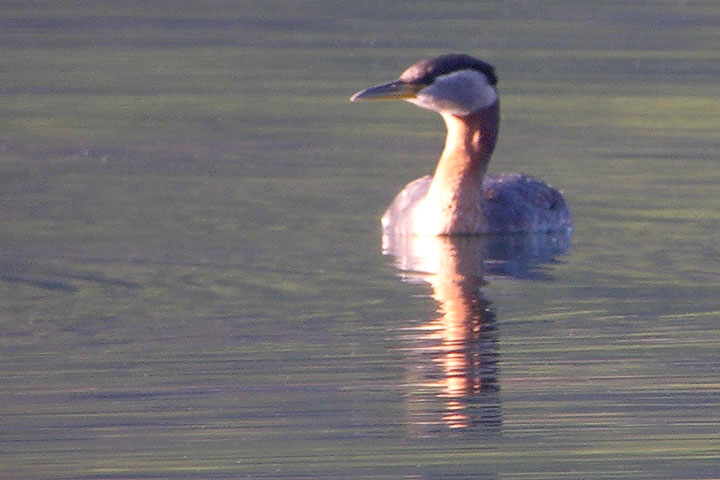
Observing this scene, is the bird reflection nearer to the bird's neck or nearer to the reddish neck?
the bird's neck

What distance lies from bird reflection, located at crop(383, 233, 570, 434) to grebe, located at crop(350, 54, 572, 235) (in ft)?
0.36

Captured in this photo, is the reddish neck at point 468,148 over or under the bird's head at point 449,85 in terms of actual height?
under

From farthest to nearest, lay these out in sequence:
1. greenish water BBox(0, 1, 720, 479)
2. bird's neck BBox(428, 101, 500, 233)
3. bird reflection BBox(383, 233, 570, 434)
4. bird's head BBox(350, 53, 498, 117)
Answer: bird's head BBox(350, 53, 498, 117)
bird's neck BBox(428, 101, 500, 233)
bird reflection BBox(383, 233, 570, 434)
greenish water BBox(0, 1, 720, 479)

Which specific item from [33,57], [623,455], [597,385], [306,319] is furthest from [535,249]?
[33,57]

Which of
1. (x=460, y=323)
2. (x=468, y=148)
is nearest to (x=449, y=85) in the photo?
(x=468, y=148)

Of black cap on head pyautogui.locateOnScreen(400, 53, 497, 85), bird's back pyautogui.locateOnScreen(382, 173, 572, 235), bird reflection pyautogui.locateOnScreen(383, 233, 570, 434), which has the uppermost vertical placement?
black cap on head pyautogui.locateOnScreen(400, 53, 497, 85)

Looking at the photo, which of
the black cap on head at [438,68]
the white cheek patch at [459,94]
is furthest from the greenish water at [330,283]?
the black cap on head at [438,68]

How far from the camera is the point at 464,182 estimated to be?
44.1ft

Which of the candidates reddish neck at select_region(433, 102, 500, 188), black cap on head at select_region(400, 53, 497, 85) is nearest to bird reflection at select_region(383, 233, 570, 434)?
reddish neck at select_region(433, 102, 500, 188)

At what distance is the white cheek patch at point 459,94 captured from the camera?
44.3ft

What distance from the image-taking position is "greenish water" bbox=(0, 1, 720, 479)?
8.08 m

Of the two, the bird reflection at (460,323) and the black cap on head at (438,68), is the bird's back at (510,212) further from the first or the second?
the black cap on head at (438,68)

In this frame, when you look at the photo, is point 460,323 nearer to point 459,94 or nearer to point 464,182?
point 464,182

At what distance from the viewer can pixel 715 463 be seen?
7805mm
